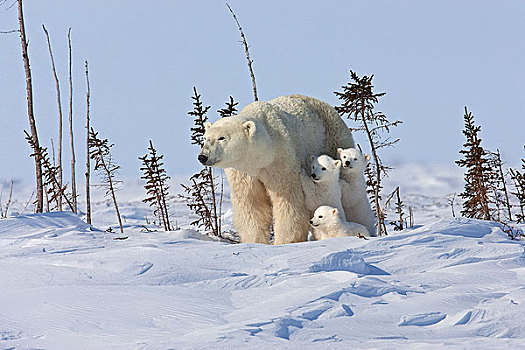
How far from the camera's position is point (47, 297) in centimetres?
381

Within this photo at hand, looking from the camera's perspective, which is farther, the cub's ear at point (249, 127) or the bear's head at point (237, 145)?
the cub's ear at point (249, 127)

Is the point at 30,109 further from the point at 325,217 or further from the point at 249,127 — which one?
the point at 325,217

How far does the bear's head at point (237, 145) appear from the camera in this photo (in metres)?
6.40

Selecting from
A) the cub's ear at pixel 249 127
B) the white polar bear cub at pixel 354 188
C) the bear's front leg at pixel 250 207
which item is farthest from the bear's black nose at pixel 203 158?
the white polar bear cub at pixel 354 188

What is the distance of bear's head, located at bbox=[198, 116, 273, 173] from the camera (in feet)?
21.0

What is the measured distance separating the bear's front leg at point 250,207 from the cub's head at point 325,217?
0.82 meters

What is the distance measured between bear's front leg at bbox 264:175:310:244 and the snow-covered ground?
1.30 metres

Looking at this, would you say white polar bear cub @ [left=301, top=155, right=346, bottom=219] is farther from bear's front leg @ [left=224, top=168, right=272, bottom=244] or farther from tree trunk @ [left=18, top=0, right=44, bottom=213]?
tree trunk @ [left=18, top=0, right=44, bottom=213]

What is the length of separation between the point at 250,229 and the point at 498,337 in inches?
171

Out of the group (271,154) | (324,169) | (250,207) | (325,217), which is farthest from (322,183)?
(250,207)

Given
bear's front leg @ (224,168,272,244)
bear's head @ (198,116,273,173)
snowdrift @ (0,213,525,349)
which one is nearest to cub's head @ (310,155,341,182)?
bear's head @ (198,116,273,173)

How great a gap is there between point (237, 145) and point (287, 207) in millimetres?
1069

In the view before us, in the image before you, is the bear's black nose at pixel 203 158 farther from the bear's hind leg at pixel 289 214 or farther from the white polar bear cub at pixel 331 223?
the white polar bear cub at pixel 331 223

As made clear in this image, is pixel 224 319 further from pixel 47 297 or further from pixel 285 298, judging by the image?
pixel 47 297
